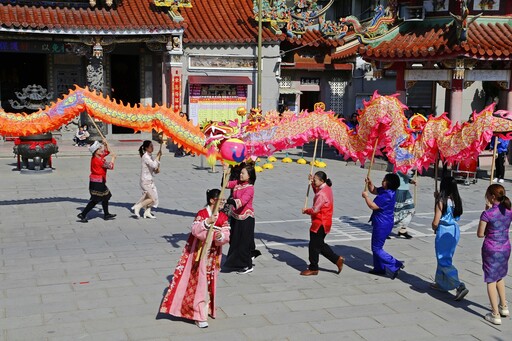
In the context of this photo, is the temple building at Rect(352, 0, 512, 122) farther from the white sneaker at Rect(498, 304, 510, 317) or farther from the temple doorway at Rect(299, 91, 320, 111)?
the white sneaker at Rect(498, 304, 510, 317)

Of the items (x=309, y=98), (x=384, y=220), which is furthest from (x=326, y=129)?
(x=309, y=98)

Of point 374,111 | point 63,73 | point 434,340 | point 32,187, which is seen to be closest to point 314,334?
point 434,340

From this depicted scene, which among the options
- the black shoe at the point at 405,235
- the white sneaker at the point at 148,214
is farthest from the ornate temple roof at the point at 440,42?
the white sneaker at the point at 148,214

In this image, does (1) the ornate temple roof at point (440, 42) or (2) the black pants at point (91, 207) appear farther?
(1) the ornate temple roof at point (440, 42)

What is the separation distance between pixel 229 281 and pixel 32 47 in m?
16.9

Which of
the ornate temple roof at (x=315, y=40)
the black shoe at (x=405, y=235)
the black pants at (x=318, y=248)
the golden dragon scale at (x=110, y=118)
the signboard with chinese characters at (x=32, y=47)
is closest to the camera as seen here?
the black pants at (x=318, y=248)

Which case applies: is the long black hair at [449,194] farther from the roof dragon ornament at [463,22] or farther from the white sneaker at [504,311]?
the roof dragon ornament at [463,22]

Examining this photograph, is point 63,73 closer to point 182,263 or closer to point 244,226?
point 244,226

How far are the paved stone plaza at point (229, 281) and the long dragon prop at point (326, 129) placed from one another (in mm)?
1693

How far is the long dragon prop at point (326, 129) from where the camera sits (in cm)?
804

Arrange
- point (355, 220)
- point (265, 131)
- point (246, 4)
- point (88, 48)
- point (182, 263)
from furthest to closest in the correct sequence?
point (246, 4) < point (88, 48) < point (355, 220) < point (265, 131) < point (182, 263)

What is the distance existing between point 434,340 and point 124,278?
4.11 m

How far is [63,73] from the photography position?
24.2 meters

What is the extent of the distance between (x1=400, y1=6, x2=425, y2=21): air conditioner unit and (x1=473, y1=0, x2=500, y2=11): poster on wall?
1.59 metres
